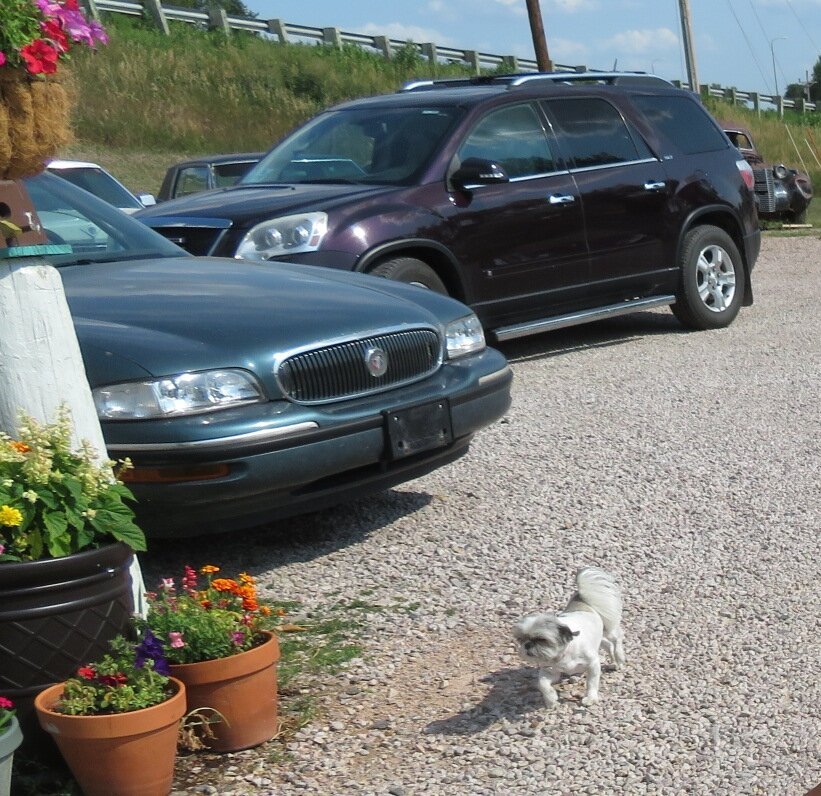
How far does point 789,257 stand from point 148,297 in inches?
547

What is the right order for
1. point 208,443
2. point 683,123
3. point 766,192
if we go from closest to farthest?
point 208,443, point 683,123, point 766,192

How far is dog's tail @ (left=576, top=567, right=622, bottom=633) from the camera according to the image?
395cm

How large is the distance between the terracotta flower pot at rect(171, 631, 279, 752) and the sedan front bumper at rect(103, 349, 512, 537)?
3.54ft

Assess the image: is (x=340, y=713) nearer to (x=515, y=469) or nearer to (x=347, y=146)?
(x=515, y=469)

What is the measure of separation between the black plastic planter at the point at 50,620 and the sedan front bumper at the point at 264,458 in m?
1.15

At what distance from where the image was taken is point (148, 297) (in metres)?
5.12

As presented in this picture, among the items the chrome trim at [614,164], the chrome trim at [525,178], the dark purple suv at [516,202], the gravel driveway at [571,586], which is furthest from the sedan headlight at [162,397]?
the chrome trim at [614,164]

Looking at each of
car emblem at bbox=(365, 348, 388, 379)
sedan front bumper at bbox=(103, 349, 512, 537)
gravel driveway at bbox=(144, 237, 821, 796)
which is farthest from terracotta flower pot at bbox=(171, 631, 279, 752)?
car emblem at bbox=(365, 348, 388, 379)

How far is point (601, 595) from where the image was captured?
3.98 m

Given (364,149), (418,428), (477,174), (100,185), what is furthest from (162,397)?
(100,185)

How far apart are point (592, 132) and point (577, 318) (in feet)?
4.70

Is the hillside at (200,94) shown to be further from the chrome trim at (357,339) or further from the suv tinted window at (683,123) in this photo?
the chrome trim at (357,339)

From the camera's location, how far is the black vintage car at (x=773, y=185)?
69.1 feet

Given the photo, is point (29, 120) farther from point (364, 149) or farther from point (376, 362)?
point (364, 149)
